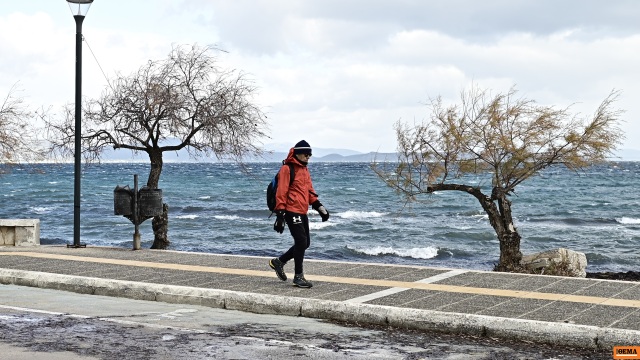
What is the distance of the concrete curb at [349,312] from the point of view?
26.8ft

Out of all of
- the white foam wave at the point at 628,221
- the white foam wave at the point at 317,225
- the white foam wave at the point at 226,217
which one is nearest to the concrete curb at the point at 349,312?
the white foam wave at the point at 317,225

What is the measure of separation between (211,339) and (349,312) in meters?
1.82

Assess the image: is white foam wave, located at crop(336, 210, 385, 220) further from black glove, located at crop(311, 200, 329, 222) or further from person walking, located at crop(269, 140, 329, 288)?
person walking, located at crop(269, 140, 329, 288)

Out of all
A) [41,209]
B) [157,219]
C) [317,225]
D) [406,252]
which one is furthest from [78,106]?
[41,209]

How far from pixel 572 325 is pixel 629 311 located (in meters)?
1.20

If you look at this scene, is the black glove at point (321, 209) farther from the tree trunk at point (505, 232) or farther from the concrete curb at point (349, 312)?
the tree trunk at point (505, 232)

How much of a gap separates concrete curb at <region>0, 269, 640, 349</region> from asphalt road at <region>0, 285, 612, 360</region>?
14 centimetres

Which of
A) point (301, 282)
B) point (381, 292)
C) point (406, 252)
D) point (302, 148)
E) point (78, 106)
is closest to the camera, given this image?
point (381, 292)

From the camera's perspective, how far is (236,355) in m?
7.40

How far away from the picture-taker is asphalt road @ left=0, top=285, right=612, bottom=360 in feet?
24.6

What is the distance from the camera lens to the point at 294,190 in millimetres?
10766

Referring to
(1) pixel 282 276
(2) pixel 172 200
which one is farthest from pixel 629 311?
(2) pixel 172 200

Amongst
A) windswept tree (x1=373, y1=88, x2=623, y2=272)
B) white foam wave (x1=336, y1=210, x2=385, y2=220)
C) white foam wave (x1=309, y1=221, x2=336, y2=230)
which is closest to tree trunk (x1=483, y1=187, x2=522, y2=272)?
windswept tree (x1=373, y1=88, x2=623, y2=272)

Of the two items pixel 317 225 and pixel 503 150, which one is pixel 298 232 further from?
pixel 317 225
